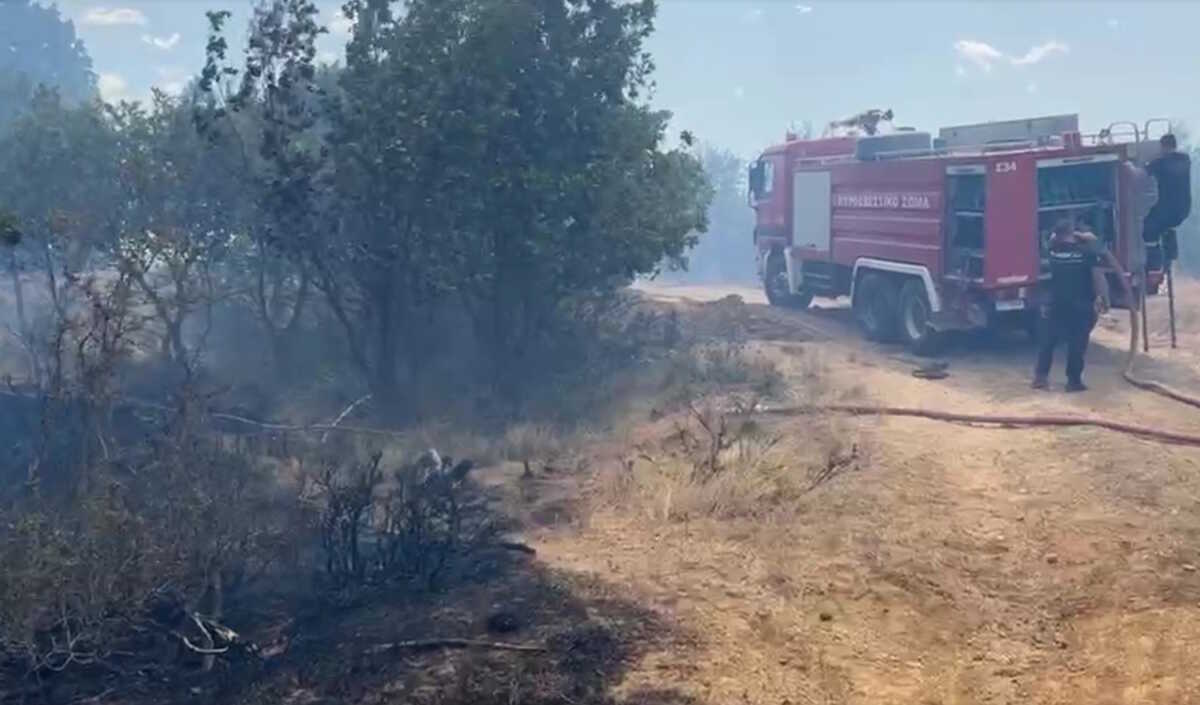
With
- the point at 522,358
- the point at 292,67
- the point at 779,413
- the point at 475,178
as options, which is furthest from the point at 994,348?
the point at 292,67

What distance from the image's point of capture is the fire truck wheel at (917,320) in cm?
1653

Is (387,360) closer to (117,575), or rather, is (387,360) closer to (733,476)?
(733,476)

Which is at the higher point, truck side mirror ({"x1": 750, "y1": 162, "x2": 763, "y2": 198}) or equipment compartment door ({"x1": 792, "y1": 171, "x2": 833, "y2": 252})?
truck side mirror ({"x1": 750, "y1": 162, "x2": 763, "y2": 198})

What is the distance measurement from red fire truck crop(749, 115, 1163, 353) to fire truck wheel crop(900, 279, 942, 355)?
2 cm

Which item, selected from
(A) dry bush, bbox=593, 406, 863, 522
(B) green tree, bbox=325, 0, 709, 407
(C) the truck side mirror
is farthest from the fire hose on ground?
(C) the truck side mirror

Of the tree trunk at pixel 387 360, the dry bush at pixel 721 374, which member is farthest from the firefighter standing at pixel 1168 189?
the tree trunk at pixel 387 360

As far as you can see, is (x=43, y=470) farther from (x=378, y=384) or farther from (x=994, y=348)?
(x=994, y=348)

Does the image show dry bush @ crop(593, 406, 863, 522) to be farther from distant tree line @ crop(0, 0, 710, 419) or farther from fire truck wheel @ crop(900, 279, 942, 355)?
fire truck wheel @ crop(900, 279, 942, 355)

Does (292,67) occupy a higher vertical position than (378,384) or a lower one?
higher

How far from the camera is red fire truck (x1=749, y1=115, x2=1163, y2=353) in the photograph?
14625 millimetres

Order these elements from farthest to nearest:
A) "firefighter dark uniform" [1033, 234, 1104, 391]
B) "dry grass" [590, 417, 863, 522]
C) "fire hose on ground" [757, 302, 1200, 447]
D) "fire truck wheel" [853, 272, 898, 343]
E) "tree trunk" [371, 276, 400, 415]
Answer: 1. "fire truck wheel" [853, 272, 898, 343]
2. "tree trunk" [371, 276, 400, 415]
3. "firefighter dark uniform" [1033, 234, 1104, 391]
4. "fire hose on ground" [757, 302, 1200, 447]
5. "dry grass" [590, 417, 863, 522]

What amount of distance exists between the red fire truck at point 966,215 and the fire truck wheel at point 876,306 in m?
0.02

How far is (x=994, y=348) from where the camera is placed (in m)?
16.6

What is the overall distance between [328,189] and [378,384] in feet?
8.46
